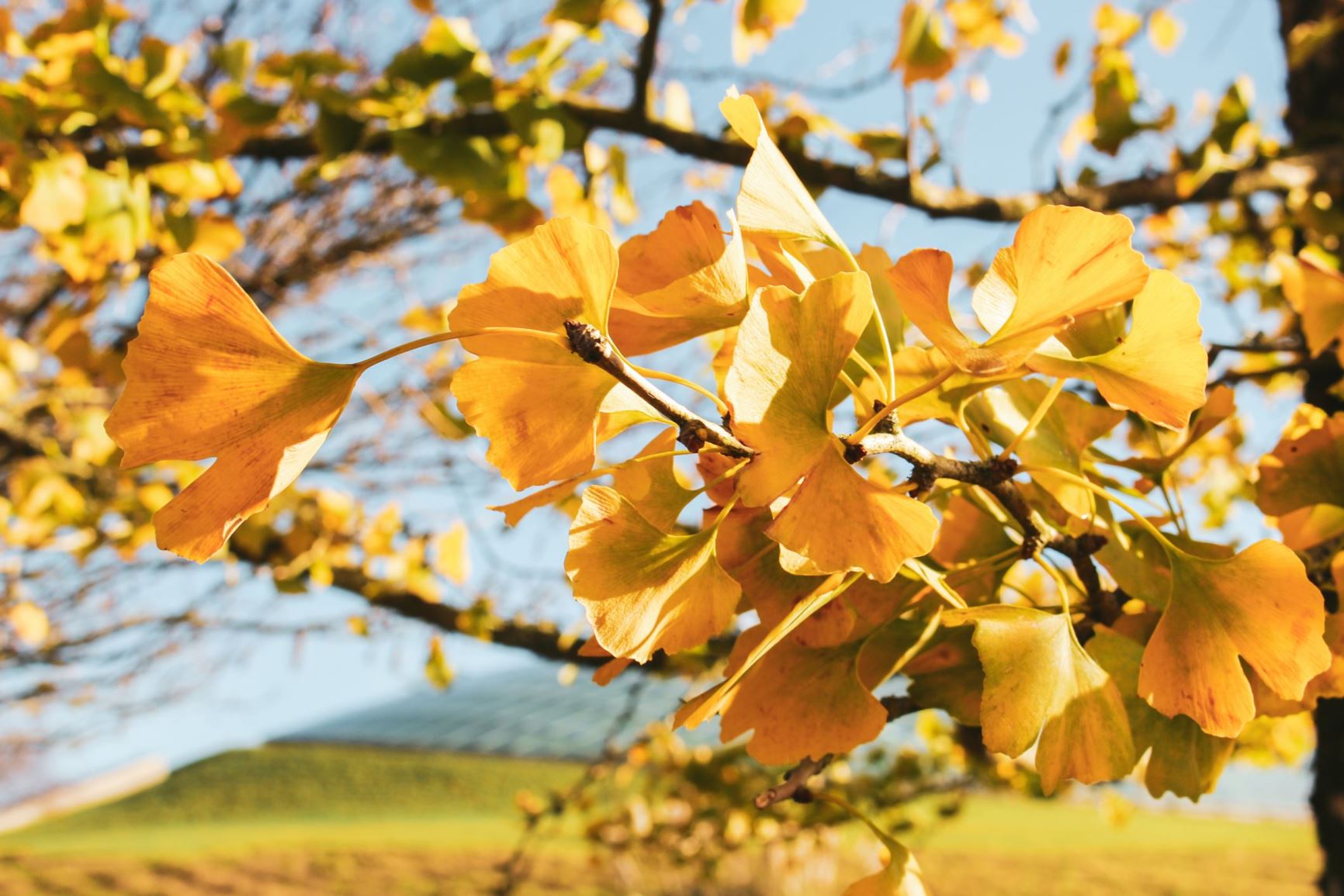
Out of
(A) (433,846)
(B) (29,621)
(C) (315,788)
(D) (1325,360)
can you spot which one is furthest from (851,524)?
(C) (315,788)

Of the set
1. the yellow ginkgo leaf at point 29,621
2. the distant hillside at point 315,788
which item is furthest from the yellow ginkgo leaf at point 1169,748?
the distant hillside at point 315,788

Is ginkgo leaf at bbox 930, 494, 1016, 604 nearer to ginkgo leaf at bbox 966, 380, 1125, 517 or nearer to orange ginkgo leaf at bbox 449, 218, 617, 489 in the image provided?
ginkgo leaf at bbox 966, 380, 1125, 517

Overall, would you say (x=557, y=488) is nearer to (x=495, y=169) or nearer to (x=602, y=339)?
(x=602, y=339)

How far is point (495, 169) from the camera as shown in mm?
939

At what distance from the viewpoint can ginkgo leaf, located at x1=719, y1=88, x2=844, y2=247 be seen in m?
0.27

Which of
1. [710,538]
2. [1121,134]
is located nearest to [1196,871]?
[1121,134]

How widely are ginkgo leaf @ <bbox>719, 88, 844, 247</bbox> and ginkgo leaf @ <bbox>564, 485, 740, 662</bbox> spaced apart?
10 cm

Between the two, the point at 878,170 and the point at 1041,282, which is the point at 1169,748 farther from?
the point at 878,170

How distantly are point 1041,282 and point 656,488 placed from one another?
0.14 meters

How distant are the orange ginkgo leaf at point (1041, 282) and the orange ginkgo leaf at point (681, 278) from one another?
54 millimetres

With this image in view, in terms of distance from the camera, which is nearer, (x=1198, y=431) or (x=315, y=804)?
(x=1198, y=431)

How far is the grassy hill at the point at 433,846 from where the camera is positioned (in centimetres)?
341

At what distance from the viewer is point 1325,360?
65 cm

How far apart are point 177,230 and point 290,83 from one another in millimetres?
211
